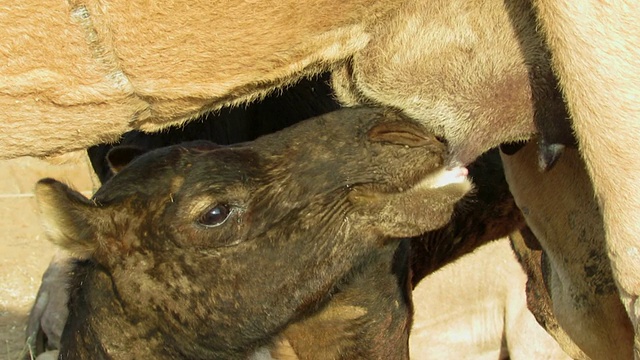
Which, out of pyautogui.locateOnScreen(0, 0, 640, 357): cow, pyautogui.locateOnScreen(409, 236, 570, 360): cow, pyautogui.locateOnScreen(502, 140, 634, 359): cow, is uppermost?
pyautogui.locateOnScreen(0, 0, 640, 357): cow

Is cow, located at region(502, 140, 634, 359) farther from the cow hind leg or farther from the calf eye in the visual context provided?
the calf eye

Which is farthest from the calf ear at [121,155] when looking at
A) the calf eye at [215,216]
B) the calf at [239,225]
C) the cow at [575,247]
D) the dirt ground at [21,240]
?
the dirt ground at [21,240]

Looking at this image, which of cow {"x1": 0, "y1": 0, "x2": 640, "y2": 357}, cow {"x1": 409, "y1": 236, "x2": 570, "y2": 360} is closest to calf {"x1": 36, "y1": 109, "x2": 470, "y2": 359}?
cow {"x1": 0, "y1": 0, "x2": 640, "y2": 357}

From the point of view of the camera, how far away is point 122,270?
315cm

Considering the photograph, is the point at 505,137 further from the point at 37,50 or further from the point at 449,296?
the point at 449,296

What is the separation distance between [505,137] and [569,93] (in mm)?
514

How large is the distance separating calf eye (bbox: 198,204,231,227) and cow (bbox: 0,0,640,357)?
0.31 meters

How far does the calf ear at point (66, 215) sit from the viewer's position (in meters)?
3.06

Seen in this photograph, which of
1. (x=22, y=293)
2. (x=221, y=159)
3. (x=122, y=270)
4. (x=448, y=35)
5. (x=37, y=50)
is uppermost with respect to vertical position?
(x=37, y=50)

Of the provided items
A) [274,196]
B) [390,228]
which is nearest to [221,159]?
[274,196]

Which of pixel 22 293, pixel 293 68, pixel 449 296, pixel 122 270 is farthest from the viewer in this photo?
pixel 22 293

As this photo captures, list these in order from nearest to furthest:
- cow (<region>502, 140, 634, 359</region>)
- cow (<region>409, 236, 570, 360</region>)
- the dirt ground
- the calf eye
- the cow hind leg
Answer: the cow hind leg
the calf eye
cow (<region>502, 140, 634, 359</region>)
cow (<region>409, 236, 570, 360</region>)
the dirt ground

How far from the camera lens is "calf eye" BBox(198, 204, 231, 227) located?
3016 mm

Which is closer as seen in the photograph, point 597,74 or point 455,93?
point 597,74
